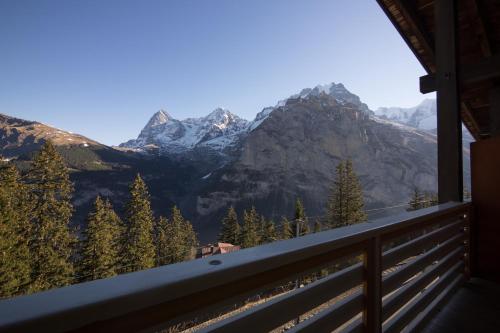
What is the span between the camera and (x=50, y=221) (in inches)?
755

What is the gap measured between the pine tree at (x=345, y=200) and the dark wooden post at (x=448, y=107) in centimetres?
2717

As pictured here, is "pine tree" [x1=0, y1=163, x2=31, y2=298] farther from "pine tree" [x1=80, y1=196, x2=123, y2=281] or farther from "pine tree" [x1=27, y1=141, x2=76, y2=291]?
"pine tree" [x1=80, y1=196, x2=123, y2=281]

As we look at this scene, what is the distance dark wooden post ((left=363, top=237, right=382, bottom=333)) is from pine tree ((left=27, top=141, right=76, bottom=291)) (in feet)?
70.9

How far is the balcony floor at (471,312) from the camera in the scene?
2328 millimetres

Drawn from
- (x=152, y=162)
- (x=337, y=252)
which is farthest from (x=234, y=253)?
(x=152, y=162)

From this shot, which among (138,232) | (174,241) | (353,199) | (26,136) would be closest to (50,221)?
(138,232)

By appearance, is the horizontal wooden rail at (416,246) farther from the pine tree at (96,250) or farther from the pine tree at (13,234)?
the pine tree at (96,250)

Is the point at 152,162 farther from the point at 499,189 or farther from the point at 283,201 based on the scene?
the point at 499,189

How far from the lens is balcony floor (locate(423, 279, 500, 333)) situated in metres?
2.33

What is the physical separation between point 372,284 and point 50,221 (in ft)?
74.0

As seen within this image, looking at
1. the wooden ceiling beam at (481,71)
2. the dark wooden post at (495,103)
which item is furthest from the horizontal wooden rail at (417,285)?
the dark wooden post at (495,103)

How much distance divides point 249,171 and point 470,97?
105691 mm

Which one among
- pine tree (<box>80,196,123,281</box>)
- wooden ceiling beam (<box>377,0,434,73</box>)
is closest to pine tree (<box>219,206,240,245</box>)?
pine tree (<box>80,196,123,281</box>)

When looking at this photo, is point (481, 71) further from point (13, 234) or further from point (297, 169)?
point (297, 169)
